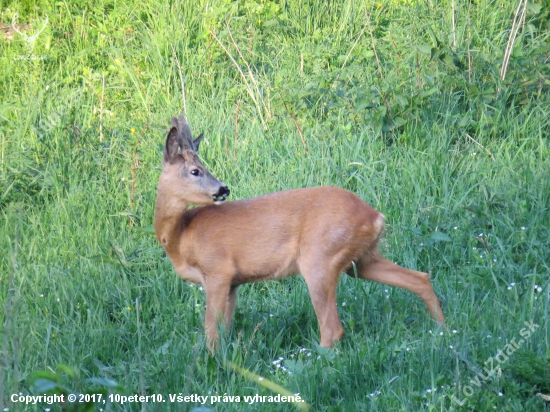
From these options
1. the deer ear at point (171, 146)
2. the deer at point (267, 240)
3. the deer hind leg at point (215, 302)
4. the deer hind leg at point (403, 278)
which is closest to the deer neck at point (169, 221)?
the deer at point (267, 240)

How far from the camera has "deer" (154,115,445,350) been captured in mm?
4703

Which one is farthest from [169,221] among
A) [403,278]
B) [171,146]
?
[403,278]

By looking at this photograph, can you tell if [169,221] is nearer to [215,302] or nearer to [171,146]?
[171,146]

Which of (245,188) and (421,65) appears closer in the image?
(245,188)

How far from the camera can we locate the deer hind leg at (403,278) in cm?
487

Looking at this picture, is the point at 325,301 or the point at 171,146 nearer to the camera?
the point at 325,301

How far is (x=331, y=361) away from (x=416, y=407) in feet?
1.99

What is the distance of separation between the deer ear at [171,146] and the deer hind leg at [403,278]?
1409 millimetres

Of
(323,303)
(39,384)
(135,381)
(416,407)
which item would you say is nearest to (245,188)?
(323,303)

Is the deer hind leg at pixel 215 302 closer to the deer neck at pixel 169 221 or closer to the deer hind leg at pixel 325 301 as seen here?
the deer neck at pixel 169 221

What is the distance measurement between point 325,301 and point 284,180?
1962 mm

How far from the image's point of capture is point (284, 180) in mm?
6469

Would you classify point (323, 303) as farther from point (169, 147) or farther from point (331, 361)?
point (169, 147)

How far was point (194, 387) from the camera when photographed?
419 cm
